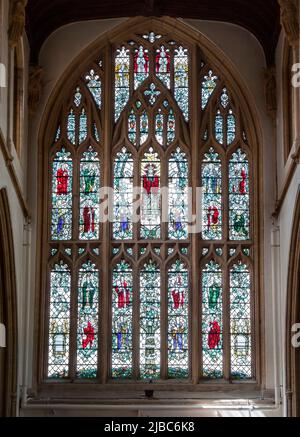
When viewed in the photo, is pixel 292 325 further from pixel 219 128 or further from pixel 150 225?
pixel 219 128

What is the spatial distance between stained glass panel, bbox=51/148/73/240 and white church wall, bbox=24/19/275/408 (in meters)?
0.38

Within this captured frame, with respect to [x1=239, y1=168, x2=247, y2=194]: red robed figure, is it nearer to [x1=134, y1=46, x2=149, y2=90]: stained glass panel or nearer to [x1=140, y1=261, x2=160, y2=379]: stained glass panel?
[x1=140, y1=261, x2=160, y2=379]: stained glass panel

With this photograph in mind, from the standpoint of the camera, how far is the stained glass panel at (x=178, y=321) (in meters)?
21.3

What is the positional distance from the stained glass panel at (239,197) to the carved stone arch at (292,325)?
1733 mm

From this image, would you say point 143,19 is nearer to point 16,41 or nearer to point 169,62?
point 169,62

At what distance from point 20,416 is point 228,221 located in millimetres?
4427

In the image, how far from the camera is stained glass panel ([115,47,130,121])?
878 inches

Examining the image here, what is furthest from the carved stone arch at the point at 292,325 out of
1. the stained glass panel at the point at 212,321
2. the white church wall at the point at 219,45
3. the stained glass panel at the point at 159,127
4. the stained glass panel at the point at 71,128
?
the stained glass panel at the point at 71,128

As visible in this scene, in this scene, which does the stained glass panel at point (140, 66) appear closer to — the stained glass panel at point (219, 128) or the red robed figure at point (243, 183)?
the stained glass panel at point (219, 128)

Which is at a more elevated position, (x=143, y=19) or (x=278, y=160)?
(x=143, y=19)

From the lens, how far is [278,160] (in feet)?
70.7

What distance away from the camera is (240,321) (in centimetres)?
2139

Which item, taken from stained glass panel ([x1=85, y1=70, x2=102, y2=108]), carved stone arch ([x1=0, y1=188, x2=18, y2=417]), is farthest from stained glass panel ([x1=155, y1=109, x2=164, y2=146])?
carved stone arch ([x1=0, y1=188, x2=18, y2=417])
